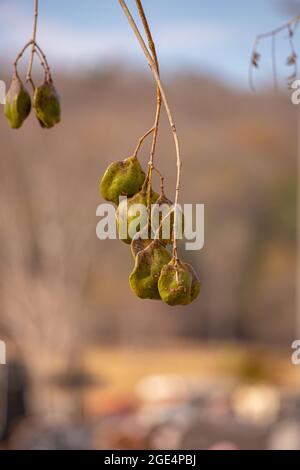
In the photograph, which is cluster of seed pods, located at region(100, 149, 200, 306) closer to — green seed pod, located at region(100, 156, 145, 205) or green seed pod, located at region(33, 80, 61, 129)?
green seed pod, located at region(100, 156, 145, 205)

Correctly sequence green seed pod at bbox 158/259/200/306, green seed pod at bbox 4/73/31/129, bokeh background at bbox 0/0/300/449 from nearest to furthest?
green seed pod at bbox 158/259/200/306 < green seed pod at bbox 4/73/31/129 < bokeh background at bbox 0/0/300/449

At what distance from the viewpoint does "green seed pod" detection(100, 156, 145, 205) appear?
2.71ft

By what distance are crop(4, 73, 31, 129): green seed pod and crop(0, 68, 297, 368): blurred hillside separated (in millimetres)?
11059

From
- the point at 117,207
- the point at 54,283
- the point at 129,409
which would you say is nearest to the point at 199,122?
the point at 54,283

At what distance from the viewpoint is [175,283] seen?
0.76 m

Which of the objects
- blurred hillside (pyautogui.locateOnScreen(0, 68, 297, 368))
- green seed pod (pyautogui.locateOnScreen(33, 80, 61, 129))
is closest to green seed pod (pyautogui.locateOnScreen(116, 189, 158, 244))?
green seed pod (pyautogui.locateOnScreen(33, 80, 61, 129))

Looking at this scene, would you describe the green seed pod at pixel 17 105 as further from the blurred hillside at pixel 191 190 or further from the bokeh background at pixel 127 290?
the blurred hillside at pixel 191 190

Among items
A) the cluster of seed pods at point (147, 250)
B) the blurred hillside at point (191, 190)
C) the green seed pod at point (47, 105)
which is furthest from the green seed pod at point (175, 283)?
the blurred hillside at point (191, 190)

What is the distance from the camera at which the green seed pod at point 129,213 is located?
794 mm

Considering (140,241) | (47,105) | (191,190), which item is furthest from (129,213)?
(191,190)

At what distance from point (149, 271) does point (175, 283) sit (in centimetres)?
4

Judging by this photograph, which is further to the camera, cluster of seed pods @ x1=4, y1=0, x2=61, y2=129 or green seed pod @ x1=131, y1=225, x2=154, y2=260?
cluster of seed pods @ x1=4, y1=0, x2=61, y2=129

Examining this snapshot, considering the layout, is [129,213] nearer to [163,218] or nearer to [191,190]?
[163,218]

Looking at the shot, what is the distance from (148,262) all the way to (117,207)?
70mm
